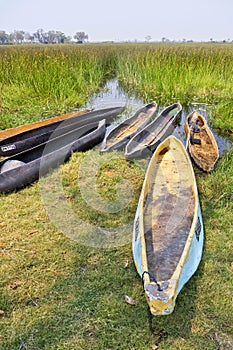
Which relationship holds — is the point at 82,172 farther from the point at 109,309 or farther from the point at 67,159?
the point at 109,309

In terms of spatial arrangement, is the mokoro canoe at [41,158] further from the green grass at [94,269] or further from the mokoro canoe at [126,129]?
the mokoro canoe at [126,129]

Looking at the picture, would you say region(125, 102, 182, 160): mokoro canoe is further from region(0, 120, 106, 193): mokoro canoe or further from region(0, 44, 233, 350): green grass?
region(0, 120, 106, 193): mokoro canoe

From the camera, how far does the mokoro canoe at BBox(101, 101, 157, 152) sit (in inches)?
197

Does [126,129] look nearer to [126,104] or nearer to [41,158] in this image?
[41,158]

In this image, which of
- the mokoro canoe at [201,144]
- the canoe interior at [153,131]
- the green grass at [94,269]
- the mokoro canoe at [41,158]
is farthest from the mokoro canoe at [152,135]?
the mokoro canoe at [41,158]

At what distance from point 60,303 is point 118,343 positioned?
0.57 meters

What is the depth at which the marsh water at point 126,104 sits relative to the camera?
6327 millimetres

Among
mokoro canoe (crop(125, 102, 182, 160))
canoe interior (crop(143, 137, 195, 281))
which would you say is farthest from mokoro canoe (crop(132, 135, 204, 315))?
mokoro canoe (crop(125, 102, 182, 160))

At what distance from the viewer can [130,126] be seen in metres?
6.15

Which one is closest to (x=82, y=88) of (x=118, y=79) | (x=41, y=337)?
(x=118, y=79)

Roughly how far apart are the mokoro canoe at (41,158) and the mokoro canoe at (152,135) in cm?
73

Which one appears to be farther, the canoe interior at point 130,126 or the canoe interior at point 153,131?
the canoe interior at point 130,126

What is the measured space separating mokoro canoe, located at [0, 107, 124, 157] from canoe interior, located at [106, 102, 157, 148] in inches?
24.1

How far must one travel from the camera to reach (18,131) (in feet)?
17.2
